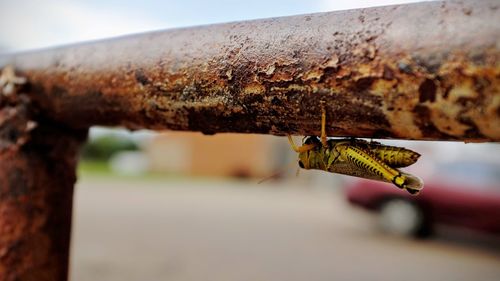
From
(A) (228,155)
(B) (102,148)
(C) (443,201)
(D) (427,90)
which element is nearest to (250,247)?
(C) (443,201)

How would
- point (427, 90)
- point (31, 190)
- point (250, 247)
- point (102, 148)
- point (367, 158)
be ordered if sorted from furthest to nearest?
point (102, 148), point (250, 247), point (31, 190), point (367, 158), point (427, 90)

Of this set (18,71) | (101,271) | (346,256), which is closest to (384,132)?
(18,71)

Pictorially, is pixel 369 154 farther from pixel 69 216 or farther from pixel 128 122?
pixel 69 216

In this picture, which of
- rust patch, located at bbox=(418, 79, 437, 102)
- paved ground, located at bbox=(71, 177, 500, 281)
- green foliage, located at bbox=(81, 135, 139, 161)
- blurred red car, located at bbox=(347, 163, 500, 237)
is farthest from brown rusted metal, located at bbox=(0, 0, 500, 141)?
green foliage, located at bbox=(81, 135, 139, 161)

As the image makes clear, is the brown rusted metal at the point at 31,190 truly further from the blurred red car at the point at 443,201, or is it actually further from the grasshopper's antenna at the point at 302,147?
the blurred red car at the point at 443,201

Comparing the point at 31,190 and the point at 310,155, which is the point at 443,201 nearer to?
the point at 310,155

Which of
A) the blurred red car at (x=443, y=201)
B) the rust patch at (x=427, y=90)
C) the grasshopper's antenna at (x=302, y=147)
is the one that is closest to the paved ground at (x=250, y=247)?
the blurred red car at (x=443, y=201)

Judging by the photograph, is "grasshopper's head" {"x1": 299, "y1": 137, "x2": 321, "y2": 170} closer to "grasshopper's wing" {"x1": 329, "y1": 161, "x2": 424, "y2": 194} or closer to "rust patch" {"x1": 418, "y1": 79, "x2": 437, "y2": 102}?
"grasshopper's wing" {"x1": 329, "y1": 161, "x2": 424, "y2": 194}
